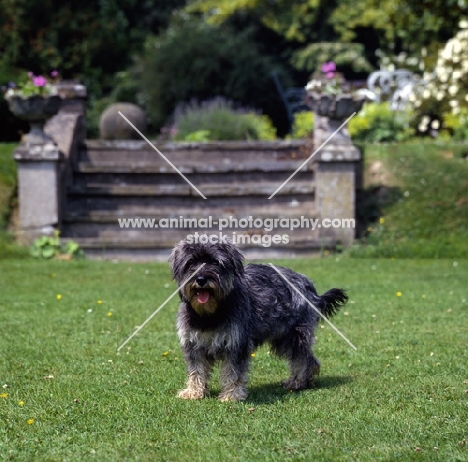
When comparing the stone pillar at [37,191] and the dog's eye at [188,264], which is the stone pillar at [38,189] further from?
the dog's eye at [188,264]

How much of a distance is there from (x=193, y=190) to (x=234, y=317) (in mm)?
8646

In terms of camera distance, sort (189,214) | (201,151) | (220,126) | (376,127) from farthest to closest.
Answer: (220,126)
(376,127)
(201,151)
(189,214)

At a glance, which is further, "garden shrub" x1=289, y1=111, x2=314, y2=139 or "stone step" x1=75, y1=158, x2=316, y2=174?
"garden shrub" x1=289, y1=111, x2=314, y2=139

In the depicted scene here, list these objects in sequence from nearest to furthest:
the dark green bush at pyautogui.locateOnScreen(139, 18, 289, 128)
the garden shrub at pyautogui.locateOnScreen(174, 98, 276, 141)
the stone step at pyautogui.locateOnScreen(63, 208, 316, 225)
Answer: the stone step at pyautogui.locateOnScreen(63, 208, 316, 225) → the garden shrub at pyautogui.locateOnScreen(174, 98, 276, 141) → the dark green bush at pyautogui.locateOnScreen(139, 18, 289, 128)

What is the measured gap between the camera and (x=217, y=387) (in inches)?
269

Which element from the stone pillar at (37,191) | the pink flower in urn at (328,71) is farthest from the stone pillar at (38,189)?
the pink flower in urn at (328,71)

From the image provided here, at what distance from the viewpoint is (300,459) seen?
488 centimetres

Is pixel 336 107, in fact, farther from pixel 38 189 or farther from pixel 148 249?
pixel 38 189

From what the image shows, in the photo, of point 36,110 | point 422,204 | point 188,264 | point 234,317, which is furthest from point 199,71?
point 188,264

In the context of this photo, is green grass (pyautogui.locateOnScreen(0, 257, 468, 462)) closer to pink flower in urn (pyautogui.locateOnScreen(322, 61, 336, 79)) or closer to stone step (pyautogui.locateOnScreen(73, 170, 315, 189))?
stone step (pyautogui.locateOnScreen(73, 170, 315, 189))

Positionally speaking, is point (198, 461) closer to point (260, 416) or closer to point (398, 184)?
point (260, 416)

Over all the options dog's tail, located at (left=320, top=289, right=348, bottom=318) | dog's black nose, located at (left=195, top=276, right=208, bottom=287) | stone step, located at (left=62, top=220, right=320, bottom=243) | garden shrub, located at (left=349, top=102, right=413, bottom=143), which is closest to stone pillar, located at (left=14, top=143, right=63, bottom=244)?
stone step, located at (left=62, top=220, right=320, bottom=243)

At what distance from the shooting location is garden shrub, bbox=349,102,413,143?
17797 mm

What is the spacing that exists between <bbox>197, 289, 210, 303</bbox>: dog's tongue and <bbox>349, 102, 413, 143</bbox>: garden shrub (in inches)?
475
